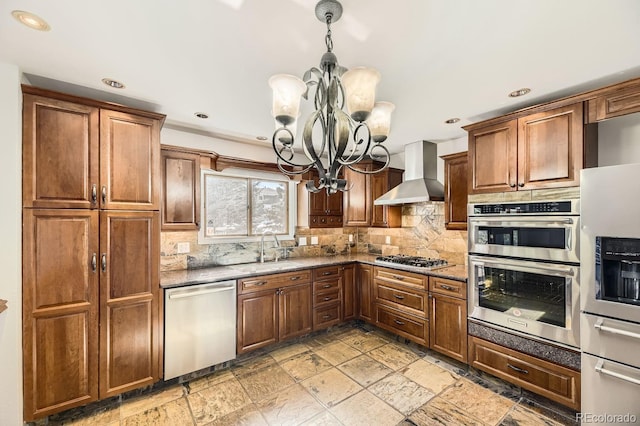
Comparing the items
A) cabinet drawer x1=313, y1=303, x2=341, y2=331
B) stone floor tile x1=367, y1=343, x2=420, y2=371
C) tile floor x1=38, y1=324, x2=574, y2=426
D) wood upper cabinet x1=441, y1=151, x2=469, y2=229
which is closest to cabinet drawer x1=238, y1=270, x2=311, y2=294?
cabinet drawer x1=313, y1=303, x2=341, y2=331

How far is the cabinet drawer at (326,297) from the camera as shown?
356cm

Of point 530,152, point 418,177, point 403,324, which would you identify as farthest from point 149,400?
point 530,152

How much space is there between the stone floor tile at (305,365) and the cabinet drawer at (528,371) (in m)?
1.45

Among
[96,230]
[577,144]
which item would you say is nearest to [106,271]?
[96,230]

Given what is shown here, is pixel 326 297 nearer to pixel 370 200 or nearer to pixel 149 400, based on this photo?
pixel 370 200

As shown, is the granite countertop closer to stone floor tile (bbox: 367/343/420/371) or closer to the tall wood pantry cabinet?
the tall wood pantry cabinet

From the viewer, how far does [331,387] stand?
254 cm

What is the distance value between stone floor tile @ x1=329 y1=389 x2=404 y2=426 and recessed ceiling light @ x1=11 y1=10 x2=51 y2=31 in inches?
121

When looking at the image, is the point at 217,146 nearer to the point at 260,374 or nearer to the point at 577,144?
the point at 260,374

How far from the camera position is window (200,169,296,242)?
3459mm

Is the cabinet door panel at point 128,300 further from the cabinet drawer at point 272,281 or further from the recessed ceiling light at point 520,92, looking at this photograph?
the recessed ceiling light at point 520,92

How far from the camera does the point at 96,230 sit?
217cm

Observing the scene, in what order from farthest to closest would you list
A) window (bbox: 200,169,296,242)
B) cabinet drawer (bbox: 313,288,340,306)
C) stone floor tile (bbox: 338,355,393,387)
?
cabinet drawer (bbox: 313,288,340,306), window (bbox: 200,169,296,242), stone floor tile (bbox: 338,355,393,387)

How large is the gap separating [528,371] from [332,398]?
1.64 meters
